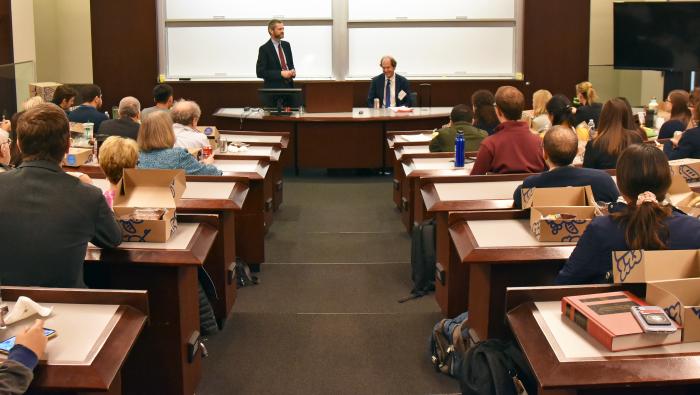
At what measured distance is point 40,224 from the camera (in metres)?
3.11

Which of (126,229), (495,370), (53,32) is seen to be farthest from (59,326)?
(53,32)

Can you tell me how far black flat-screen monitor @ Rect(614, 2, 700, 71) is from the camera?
10.3 meters

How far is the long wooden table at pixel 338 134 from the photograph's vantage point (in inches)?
377

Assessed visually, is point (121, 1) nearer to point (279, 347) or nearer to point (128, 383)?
point (279, 347)

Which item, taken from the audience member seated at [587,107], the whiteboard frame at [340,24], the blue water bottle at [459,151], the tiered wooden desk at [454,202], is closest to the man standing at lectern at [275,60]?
the whiteboard frame at [340,24]

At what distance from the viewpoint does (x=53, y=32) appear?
12023 millimetres

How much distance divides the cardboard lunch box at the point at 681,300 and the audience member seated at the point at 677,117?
15.0 ft

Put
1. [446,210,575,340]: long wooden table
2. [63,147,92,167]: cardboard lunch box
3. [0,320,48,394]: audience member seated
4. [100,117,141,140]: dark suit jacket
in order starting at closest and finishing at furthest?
1. [0,320,48,394]: audience member seated
2. [446,210,575,340]: long wooden table
3. [63,147,92,167]: cardboard lunch box
4. [100,117,141,140]: dark suit jacket

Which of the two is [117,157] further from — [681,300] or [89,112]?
[89,112]

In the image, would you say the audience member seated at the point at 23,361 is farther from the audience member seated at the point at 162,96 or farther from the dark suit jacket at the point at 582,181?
the audience member seated at the point at 162,96

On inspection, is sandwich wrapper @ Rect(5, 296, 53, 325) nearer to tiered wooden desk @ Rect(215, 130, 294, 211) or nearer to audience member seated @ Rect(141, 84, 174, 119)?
tiered wooden desk @ Rect(215, 130, 294, 211)

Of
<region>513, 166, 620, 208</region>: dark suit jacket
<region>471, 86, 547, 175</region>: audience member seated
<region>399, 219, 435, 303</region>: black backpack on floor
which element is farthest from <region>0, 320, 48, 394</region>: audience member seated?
<region>471, 86, 547, 175</region>: audience member seated

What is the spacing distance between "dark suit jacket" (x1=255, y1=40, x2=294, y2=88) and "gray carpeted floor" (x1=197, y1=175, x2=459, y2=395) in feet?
9.33

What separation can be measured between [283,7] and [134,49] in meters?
1.96
